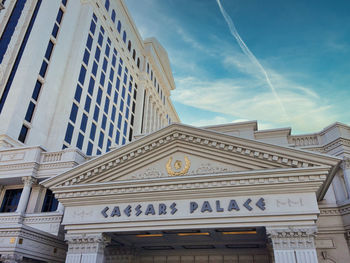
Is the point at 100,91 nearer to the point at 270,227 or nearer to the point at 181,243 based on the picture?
the point at 181,243

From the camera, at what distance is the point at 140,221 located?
14602mm

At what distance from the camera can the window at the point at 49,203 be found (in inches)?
872

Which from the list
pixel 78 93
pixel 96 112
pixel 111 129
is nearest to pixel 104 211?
pixel 78 93

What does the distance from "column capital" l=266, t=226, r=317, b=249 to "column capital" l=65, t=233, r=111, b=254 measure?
8307 mm

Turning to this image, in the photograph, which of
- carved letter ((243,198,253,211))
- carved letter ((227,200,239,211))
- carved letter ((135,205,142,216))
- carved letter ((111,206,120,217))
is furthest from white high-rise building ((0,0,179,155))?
carved letter ((243,198,253,211))

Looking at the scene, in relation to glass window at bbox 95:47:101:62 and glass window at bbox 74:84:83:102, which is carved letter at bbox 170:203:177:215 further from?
glass window at bbox 95:47:101:62

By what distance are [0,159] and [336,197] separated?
81.5 feet

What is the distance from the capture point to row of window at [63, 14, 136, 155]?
3968 cm

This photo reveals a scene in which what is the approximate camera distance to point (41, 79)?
34.4 meters

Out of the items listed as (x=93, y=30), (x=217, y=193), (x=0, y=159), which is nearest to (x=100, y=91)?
(x=93, y=30)

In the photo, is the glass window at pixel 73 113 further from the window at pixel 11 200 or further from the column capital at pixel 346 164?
the column capital at pixel 346 164

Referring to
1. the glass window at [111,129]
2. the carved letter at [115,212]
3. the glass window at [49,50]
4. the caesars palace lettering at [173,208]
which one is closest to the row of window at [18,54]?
the glass window at [49,50]

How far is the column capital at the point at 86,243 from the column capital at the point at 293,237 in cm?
831

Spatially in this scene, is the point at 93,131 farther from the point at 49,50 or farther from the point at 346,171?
the point at 346,171
